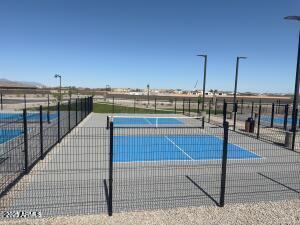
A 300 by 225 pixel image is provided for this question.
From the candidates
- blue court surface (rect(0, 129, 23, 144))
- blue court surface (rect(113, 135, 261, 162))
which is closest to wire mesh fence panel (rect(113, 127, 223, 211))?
blue court surface (rect(113, 135, 261, 162))

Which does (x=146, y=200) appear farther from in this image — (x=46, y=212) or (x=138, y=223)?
(x=46, y=212)

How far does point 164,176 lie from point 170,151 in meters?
4.49

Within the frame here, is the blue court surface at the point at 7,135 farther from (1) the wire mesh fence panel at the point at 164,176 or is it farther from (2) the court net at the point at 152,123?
(2) the court net at the point at 152,123

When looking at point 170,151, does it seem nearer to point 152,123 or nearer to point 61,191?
point 61,191

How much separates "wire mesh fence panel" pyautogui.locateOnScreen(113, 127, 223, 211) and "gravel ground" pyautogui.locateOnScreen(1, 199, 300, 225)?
427 millimetres

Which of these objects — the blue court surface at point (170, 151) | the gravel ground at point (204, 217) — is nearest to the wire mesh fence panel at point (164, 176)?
the blue court surface at point (170, 151)

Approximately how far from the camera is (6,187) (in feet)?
27.1

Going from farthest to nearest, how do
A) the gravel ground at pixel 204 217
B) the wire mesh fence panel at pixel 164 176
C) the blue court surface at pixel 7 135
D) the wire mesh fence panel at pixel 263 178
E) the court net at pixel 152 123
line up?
the court net at pixel 152 123 < the blue court surface at pixel 7 135 < the wire mesh fence panel at pixel 263 178 < the wire mesh fence panel at pixel 164 176 < the gravel ground at pixel 204 217

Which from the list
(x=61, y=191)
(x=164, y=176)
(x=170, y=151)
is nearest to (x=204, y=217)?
(x=164, y=176)

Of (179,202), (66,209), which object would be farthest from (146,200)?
(66,209)

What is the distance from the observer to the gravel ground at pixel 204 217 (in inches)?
257

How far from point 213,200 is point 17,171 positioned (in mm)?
5943

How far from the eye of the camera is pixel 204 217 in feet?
22.7

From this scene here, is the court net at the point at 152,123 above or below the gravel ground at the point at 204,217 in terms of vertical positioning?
below
